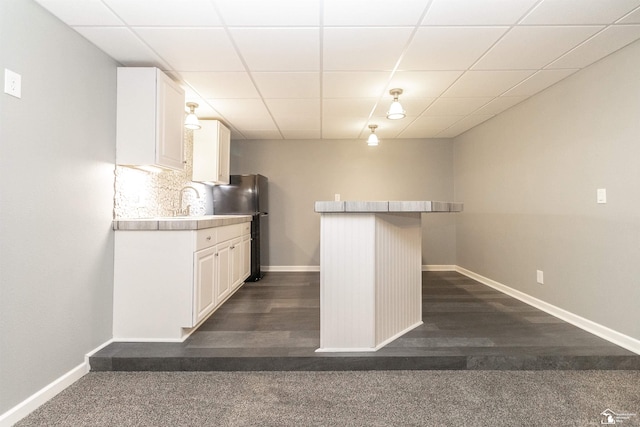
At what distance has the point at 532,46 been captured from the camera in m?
2.17

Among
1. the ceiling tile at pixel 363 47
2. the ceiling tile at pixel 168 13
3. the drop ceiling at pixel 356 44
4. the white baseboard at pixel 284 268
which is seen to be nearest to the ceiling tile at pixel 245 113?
the drop ceiling at pixel 356 44

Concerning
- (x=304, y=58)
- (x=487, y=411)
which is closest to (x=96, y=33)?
(x=304, y=58)

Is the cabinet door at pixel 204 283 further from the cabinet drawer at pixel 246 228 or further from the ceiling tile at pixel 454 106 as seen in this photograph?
the ceiling tile at pixel 454 106

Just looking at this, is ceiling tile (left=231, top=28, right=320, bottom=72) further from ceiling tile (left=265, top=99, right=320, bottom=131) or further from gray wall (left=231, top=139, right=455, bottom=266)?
gray wall (left=231, top=139, right=455, bottom=266)

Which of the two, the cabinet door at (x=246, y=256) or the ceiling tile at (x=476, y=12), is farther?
the cabinet door at (x=246, y=256)

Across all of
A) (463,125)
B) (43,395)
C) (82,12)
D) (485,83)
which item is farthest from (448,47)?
(43,395)

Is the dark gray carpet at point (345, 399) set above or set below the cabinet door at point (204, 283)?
below

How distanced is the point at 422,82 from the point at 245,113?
2005 millimetres

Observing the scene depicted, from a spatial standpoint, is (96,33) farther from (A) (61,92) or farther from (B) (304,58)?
(B) (304,58)

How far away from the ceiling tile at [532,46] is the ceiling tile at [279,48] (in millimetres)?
1322

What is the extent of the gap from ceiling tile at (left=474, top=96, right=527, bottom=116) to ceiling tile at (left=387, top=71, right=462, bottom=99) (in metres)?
0.74

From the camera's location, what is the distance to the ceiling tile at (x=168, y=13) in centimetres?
173

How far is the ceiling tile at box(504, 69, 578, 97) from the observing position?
2.58m

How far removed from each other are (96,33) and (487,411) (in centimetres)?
326
